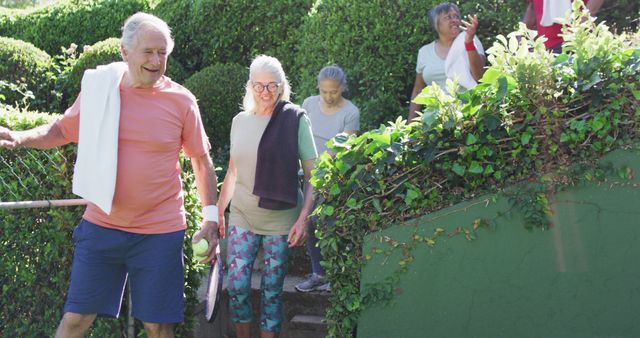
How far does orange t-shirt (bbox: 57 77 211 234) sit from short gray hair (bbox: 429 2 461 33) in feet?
9.70

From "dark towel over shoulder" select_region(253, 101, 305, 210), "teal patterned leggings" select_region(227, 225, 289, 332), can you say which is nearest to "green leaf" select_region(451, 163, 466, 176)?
"dark towel over shoulder" select_region(253, 101, 305, 210)

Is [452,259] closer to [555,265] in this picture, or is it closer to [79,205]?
[555,265]

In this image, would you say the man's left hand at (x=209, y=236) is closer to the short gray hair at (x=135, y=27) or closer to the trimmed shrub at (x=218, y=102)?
the short gray hair at (x=135, y=27)

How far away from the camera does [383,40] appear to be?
721 centimetres

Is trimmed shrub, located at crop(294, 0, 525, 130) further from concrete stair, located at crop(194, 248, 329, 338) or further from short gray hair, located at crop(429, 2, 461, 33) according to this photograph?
concrete stair, located at crop(194, 248, 329, 338)

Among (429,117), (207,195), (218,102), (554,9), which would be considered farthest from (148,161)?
(218,102)

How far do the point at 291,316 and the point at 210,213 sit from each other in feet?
5.58

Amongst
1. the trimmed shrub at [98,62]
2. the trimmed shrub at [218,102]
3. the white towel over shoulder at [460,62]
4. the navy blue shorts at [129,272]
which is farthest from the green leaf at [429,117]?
the trimmed shrub at [98,62]

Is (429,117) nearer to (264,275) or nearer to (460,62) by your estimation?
(264,275)

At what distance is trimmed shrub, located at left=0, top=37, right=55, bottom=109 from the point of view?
8922 mm

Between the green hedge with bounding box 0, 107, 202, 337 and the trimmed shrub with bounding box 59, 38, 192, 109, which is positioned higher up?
the trimmed shrub with bounding box 59, 38, 192, 109

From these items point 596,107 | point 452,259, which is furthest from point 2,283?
point 596,107

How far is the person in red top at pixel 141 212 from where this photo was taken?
4.10 m

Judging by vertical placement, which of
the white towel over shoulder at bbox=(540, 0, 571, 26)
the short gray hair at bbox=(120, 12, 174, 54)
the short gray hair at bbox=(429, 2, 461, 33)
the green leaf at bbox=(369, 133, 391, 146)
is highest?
the short gray hair at bbox=(429, 2, 461, 33)
